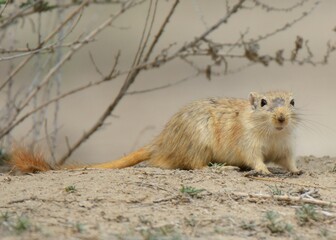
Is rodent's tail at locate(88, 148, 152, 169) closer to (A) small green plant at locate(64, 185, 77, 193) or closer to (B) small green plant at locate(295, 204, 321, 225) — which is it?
(A) small green plant at locate(64, 185, 77, 193)

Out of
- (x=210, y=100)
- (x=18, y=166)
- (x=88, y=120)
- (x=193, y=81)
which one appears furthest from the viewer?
(x=193, y=81)

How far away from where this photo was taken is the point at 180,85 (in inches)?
573

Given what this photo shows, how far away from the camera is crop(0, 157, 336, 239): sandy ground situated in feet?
18.8

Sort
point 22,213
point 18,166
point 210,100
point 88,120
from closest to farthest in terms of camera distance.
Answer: point 22,213 → point 18,166 → point 210,100 → point 88,120

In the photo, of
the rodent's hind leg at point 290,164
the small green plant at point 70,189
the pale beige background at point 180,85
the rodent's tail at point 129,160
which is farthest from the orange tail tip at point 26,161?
the pale beige background at point 180,85

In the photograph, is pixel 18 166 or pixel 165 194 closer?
pixel 165 194

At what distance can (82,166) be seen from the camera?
8195 millimetres

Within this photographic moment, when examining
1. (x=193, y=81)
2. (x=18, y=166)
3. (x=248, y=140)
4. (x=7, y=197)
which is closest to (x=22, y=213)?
(x=7, y=197)

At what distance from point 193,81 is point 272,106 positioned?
6809 mm

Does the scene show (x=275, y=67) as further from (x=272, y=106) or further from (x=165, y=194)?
(x=165, y=194)

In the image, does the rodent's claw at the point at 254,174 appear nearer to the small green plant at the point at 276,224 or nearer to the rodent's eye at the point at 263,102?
the rodent's eye at the point at 263,102

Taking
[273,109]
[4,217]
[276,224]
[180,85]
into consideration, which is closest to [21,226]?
[4,217]

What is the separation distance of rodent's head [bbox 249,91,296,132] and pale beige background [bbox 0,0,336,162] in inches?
124

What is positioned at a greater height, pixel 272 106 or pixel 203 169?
pixel 272 106
